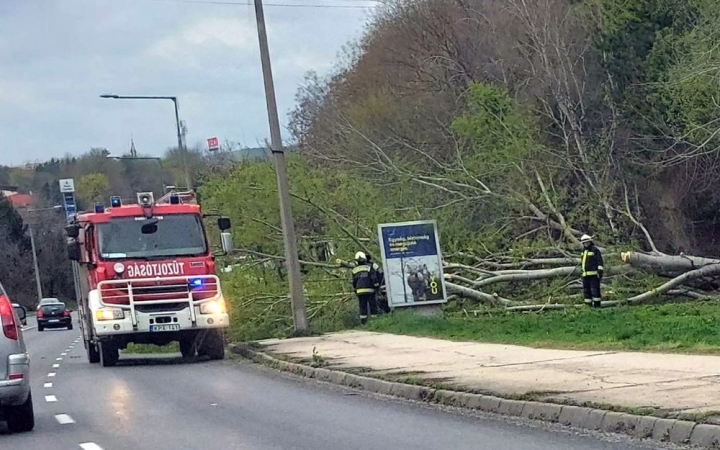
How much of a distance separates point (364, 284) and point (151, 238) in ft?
Result: 17.9

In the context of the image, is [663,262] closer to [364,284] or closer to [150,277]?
[364,284]

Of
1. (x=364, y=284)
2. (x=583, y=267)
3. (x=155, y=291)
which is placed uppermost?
(x=155, y=291)

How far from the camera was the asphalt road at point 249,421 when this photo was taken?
11.5 meters

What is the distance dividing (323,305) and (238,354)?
141 inches

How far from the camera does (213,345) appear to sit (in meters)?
25.1

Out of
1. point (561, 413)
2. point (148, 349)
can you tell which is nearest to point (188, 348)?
point (148, 349)

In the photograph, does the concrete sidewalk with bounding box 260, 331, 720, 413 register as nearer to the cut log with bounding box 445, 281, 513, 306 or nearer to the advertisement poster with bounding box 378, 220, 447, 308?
the advertisement poster with bounding box 378, 220, 447, 308

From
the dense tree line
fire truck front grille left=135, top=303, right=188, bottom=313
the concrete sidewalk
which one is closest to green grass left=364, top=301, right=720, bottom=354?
the concrete sidewalk

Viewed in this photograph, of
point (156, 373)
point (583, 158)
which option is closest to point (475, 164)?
point (583, 158)

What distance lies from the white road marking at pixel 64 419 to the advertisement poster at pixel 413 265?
12.4 m

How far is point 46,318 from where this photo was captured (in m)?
63.4

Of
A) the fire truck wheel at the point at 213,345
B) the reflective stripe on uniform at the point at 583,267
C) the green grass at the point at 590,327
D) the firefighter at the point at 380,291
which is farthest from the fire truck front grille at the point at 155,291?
the reflective stripe on uniform at the point at 583,267

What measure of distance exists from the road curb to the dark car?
47.5 metres

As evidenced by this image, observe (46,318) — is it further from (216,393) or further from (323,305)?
(216,393)
